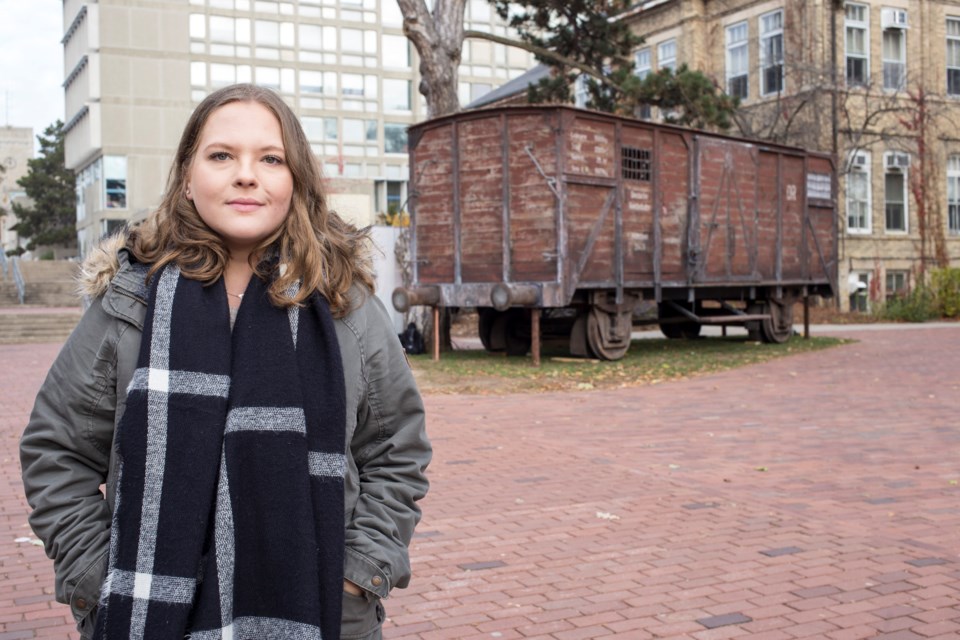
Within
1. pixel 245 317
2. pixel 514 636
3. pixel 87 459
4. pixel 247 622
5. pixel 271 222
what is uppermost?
pixel 271 222

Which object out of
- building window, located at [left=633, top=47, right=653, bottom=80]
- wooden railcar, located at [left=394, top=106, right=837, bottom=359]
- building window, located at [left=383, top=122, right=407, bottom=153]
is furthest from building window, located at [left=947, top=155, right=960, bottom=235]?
building window, located at [left=383, top=122, right=407, bottom=153]

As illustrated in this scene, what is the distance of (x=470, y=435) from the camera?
9.14 m

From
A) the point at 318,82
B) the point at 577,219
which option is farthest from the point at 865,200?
the point at 318,82

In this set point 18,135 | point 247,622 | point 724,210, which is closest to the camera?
point 247,622

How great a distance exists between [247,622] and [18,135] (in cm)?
13399

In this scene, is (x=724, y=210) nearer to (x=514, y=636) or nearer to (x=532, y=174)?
(x=532, y=174)

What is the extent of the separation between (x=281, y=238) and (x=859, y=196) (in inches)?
1230

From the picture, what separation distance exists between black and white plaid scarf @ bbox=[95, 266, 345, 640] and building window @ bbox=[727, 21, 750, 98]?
31.8 m

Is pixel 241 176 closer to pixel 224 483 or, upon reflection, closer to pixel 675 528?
pixel 224 483

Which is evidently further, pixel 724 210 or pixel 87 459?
pixel 724 210

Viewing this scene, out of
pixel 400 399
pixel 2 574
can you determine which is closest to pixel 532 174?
pixel 2 574

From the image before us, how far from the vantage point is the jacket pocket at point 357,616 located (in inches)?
84.7

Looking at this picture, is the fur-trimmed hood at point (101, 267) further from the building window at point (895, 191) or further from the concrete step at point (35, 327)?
the building window at point (895, 191)

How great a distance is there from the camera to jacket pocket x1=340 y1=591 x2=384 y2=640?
7.06 ft
